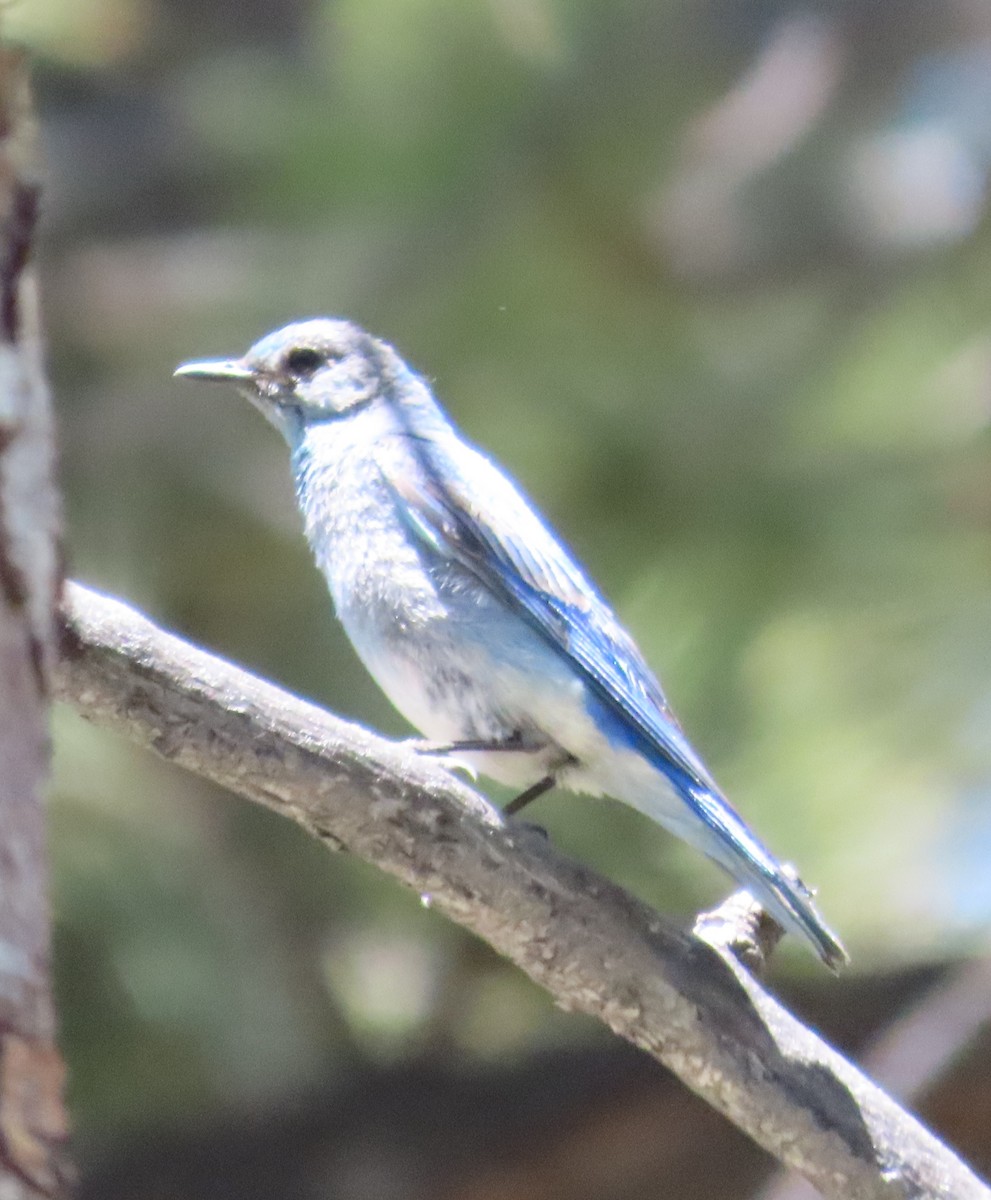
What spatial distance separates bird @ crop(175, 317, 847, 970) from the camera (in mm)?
3156

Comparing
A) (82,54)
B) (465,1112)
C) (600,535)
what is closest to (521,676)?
(600,535)

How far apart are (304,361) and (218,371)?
0.22 metres

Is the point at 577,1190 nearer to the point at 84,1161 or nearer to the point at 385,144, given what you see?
the point at 84,1161

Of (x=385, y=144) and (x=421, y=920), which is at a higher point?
(x=385, y=144)

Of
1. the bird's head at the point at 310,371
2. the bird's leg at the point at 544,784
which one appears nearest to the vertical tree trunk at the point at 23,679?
the bird's leg at the point at 544,784

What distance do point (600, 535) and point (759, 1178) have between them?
4.22ft

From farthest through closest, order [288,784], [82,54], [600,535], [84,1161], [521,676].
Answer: [82,54] < [600,535] < [84,1161] < [521,676] < [288,784]

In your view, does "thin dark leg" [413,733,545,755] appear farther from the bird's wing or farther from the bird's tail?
the bird's tail

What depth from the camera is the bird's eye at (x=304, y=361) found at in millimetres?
3758

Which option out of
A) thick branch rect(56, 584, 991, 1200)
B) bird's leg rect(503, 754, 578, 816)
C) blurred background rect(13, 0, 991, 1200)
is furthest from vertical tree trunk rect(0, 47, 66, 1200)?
blurred background rect(13, 0, 991, 1200)

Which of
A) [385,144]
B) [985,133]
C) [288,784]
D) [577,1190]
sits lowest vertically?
[577,1190]

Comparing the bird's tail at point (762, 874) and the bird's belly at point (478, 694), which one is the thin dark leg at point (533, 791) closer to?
the bird's belly at point (478, 694)

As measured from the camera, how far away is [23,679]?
980mm

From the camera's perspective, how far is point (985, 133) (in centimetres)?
473
